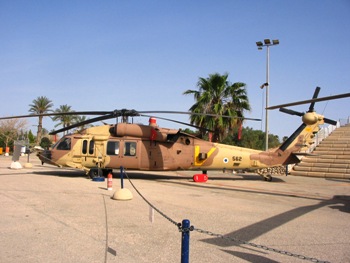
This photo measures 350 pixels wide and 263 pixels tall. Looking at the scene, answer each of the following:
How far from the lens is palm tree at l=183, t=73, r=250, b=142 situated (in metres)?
23.8

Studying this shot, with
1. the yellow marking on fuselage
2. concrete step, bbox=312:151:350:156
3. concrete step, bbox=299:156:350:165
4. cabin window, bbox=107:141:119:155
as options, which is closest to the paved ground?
cabin window, bbox=107:141:119:155

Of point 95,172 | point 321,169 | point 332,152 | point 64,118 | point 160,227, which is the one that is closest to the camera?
point 160,227

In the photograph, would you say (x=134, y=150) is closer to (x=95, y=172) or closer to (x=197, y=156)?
(x=95, y=172)

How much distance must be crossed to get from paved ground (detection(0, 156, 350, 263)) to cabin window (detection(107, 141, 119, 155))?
15.3ft

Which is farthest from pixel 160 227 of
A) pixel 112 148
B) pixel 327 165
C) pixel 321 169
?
pixel 327 165

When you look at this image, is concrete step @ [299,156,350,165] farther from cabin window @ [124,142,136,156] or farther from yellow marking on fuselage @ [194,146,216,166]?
cabin window @ [124,142,136,156]

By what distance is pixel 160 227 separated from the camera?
665 cm

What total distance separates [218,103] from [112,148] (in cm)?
1137

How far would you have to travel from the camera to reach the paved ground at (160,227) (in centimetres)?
503

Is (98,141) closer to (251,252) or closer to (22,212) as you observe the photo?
(22,212)

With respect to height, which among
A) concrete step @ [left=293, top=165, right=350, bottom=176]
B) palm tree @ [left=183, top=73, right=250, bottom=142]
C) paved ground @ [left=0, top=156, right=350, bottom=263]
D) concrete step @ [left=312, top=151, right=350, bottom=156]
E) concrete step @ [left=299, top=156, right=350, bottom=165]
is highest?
palm tree @ [left=183, top=73, right=250, bottom=142]

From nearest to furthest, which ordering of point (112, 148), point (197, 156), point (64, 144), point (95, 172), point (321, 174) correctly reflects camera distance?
→ point (95, 172) < point (112, 148) < point (64, 144) < point (197, 156) < point (321, 174)

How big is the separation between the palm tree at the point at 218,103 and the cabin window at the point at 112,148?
380 inches

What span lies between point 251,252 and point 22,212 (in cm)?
556
